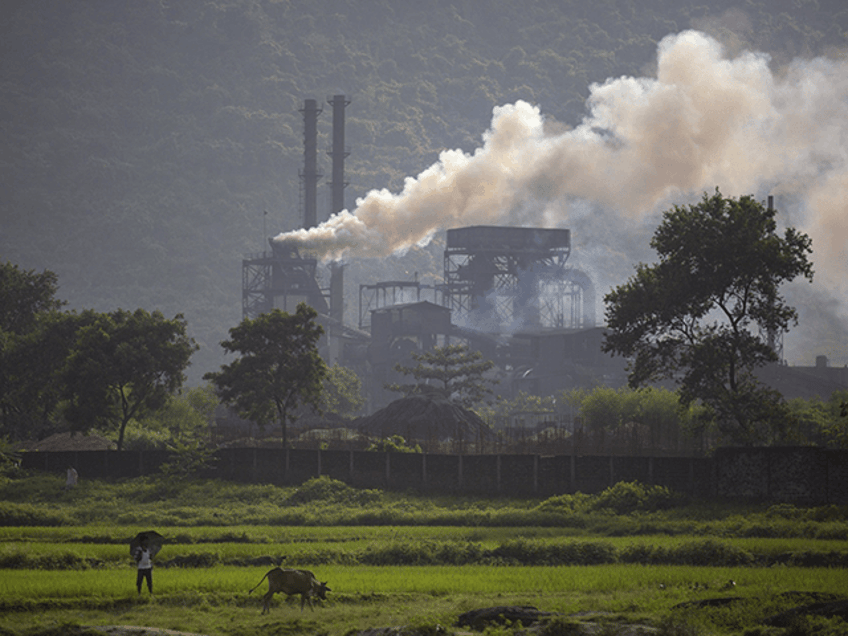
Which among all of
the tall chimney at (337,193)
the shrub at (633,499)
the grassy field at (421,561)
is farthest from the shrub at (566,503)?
the tall chimney at (337,193)

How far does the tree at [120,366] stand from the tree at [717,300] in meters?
28.1

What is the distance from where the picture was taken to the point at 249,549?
118ft

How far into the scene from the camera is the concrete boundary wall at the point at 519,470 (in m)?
44.0

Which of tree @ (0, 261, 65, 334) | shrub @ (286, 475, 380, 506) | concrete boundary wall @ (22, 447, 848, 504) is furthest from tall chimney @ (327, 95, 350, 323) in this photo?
shrub @ (286, 475, 380, 506)

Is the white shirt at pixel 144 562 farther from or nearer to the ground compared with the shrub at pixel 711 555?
farther from the ground

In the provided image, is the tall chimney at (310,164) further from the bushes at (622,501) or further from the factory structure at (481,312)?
the bushes at (622,501)

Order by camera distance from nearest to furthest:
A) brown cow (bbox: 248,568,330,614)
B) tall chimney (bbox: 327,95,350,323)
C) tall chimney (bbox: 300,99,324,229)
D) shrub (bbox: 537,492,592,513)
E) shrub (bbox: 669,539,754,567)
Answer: brown cow (bbox: 248,568,330,614) < shrub (bbox: 669,539,754,567) < shrub (bbox: 537,492,592,513) < tall chimney (bbox: 327,95,350,323) < tall chimney (bbox: 300,99,324,229)

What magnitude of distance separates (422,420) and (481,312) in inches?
2793

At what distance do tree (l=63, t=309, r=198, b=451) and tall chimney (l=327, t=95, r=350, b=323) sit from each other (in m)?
95.5

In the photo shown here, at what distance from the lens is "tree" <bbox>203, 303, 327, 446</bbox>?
65375 millimetres

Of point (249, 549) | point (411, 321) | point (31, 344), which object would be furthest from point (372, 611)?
point (411, 321)

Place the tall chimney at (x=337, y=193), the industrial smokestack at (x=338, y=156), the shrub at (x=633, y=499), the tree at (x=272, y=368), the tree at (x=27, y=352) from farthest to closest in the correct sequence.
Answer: the industrial smokestack at (x=338, y=156), the tall chimney at (x=337, y=193), the tree at (x=27, y=352), the tree at (x=272, y=368), the shrub at (x=633, y=499)

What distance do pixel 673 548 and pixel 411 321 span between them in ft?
342

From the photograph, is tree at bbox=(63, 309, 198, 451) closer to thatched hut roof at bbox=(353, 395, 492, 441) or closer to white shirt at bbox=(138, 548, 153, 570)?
thatched hut roof at bbox=(353, 395, 492, 441)
